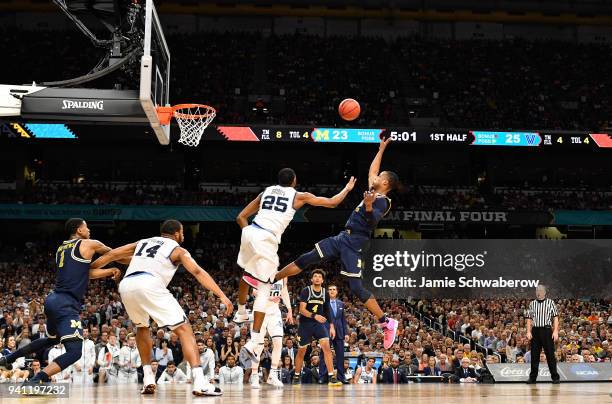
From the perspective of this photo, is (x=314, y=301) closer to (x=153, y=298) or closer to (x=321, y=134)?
(x=153, y=298)

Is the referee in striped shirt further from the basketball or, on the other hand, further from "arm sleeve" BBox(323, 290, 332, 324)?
the basketball

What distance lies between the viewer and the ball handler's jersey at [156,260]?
8.52m

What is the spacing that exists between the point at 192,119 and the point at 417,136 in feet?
65.3

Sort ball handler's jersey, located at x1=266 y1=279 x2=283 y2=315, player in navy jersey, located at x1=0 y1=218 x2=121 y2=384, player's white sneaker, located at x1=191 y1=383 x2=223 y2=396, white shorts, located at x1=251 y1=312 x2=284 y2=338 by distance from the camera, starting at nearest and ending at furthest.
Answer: player's white sneaker, located at x1=191 y1=383 x2=223 y2=396
player in navy jersey, located at x1=0 y1=218 x2=121 y2=384
ball handler's jersey, located at x1=266 y1=279 x2=283 y2=315
white shorts, located at x1=251 y1=312 x2=284 y2=338

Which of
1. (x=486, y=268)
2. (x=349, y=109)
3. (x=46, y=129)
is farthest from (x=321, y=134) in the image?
(x=349, y=109)

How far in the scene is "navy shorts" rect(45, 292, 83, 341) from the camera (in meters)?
9.16

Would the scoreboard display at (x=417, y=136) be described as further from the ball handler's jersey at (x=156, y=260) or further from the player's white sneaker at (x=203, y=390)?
the player's white sneaker at (x=203, y=390)

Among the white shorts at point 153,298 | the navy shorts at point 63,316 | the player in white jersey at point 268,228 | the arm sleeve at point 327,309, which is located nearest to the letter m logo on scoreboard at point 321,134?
the arm sleeve at point 327,309

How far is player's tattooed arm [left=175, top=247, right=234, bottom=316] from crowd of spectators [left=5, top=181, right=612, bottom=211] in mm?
24257

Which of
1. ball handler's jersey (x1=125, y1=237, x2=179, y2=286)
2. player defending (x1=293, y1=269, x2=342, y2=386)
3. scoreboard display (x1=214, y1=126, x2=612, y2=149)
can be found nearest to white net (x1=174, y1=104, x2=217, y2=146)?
player defending (x1=293, y1=269, x2=342, y2=386)

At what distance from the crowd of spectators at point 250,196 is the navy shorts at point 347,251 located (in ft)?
73.2

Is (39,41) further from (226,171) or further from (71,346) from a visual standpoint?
(71,346)

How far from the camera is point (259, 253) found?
1006 cm

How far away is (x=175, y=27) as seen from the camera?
138 ft
